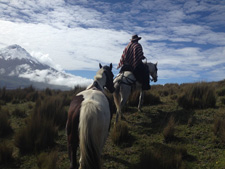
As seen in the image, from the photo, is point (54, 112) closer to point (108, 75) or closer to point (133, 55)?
point (108, 75)

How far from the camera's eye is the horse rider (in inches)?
270

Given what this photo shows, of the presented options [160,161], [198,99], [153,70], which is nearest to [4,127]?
[160,161]

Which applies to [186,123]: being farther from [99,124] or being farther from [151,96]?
[99,124]

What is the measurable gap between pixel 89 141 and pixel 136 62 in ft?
16.4

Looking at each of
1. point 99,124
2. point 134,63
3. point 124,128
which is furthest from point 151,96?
point 99,124

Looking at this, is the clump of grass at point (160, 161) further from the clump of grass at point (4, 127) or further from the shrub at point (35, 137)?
the clump of grass at point (4, 127)

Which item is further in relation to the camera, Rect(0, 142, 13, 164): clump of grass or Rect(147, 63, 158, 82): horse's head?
Rect(147, 63, 158, 82): horse's head

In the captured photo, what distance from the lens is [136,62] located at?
6824mm

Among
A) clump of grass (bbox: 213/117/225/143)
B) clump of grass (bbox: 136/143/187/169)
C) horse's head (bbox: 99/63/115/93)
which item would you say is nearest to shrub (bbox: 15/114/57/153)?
horse's head (bbox: 99/63/115/93)

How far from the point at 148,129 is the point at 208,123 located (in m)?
1.88

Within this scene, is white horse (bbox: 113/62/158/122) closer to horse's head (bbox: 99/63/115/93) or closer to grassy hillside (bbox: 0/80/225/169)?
grassy hillside (bbox: 0/80/225/169)

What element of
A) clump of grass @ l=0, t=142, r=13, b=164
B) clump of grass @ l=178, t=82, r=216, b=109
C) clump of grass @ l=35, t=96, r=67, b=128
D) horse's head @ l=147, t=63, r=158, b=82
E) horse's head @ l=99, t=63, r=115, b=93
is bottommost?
clump of grass @ l=0, t=142, r=13, b=164

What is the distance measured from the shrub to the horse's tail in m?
2.35

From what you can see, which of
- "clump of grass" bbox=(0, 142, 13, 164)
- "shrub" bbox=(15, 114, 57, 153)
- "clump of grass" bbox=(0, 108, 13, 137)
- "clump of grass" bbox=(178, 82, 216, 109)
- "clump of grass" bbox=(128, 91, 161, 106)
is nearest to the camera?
"clump of grass" bbox=(0, 142, 13, 164)
